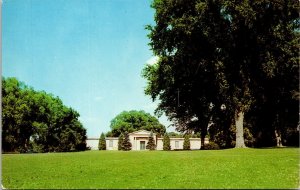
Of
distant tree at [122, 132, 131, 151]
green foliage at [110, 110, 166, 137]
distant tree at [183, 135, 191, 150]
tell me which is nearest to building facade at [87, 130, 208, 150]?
distant tree at [122, 132, 131, 151]

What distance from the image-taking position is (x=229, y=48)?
1464 inches

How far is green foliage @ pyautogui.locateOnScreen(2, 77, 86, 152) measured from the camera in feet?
186

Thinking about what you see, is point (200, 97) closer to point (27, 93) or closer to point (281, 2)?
point (281, 2)

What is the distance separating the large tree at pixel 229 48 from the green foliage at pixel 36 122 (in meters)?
25.5

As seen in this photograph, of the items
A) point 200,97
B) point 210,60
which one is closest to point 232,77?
point 210,60

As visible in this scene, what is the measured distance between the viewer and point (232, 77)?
38938mm

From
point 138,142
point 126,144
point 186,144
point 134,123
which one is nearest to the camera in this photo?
point 186,144

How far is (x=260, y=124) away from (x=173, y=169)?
3199cm

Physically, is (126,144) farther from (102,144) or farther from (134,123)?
(134,123)

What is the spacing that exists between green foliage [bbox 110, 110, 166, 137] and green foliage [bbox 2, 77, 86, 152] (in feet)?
94.3

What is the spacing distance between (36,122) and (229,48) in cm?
4257

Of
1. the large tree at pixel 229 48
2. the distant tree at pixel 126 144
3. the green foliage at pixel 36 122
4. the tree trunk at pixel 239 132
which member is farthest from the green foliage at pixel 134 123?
the tree trunk at pixel 239 132

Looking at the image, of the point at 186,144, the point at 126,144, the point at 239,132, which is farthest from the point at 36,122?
the point at 239,132

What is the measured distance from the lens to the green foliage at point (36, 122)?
56594mm
